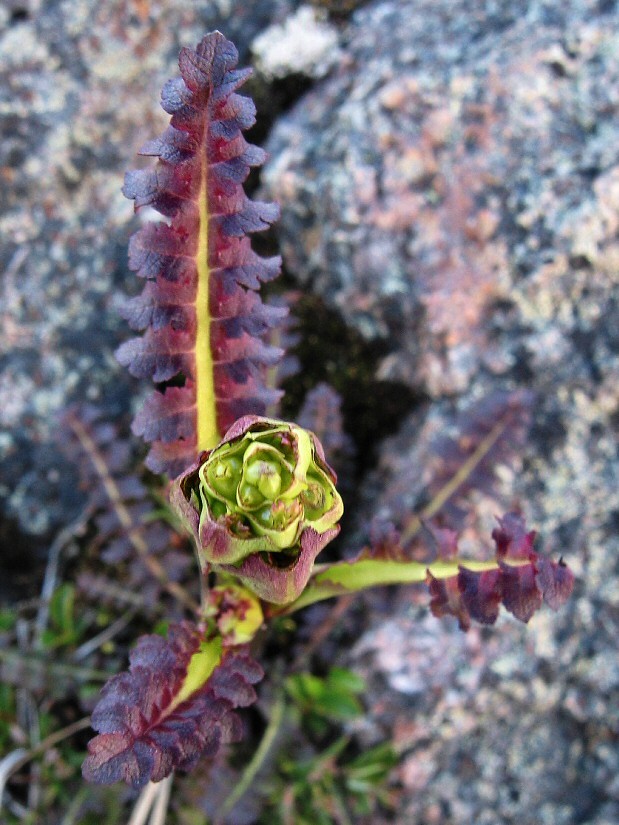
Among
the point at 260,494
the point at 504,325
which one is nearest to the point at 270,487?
the point at 260,494

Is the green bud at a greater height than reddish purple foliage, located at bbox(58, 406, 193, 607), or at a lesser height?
greater

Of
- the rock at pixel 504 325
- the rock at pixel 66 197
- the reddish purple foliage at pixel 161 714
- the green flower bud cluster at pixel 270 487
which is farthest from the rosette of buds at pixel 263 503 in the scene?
the rock at pixel 66 197

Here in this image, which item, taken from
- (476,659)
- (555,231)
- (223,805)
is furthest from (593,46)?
(223,805)

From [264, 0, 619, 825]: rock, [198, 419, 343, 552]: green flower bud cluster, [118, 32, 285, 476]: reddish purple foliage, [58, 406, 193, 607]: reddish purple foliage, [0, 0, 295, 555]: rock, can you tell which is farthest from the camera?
[0, 0, 295, 555]: rock

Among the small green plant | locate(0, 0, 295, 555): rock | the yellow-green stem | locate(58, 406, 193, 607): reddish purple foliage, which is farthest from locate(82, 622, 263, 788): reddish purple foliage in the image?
locate(0, 0, 295, 555): rock

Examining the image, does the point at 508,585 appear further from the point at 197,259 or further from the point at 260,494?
the point at 197,259

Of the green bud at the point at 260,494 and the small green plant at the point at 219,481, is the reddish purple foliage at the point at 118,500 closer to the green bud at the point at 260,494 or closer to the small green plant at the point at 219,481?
the small green plant at the point at 219,481

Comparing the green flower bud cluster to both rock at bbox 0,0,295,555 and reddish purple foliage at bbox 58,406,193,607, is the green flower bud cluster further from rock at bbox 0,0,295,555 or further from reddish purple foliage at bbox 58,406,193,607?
rock at bbox 0,0,295,555
